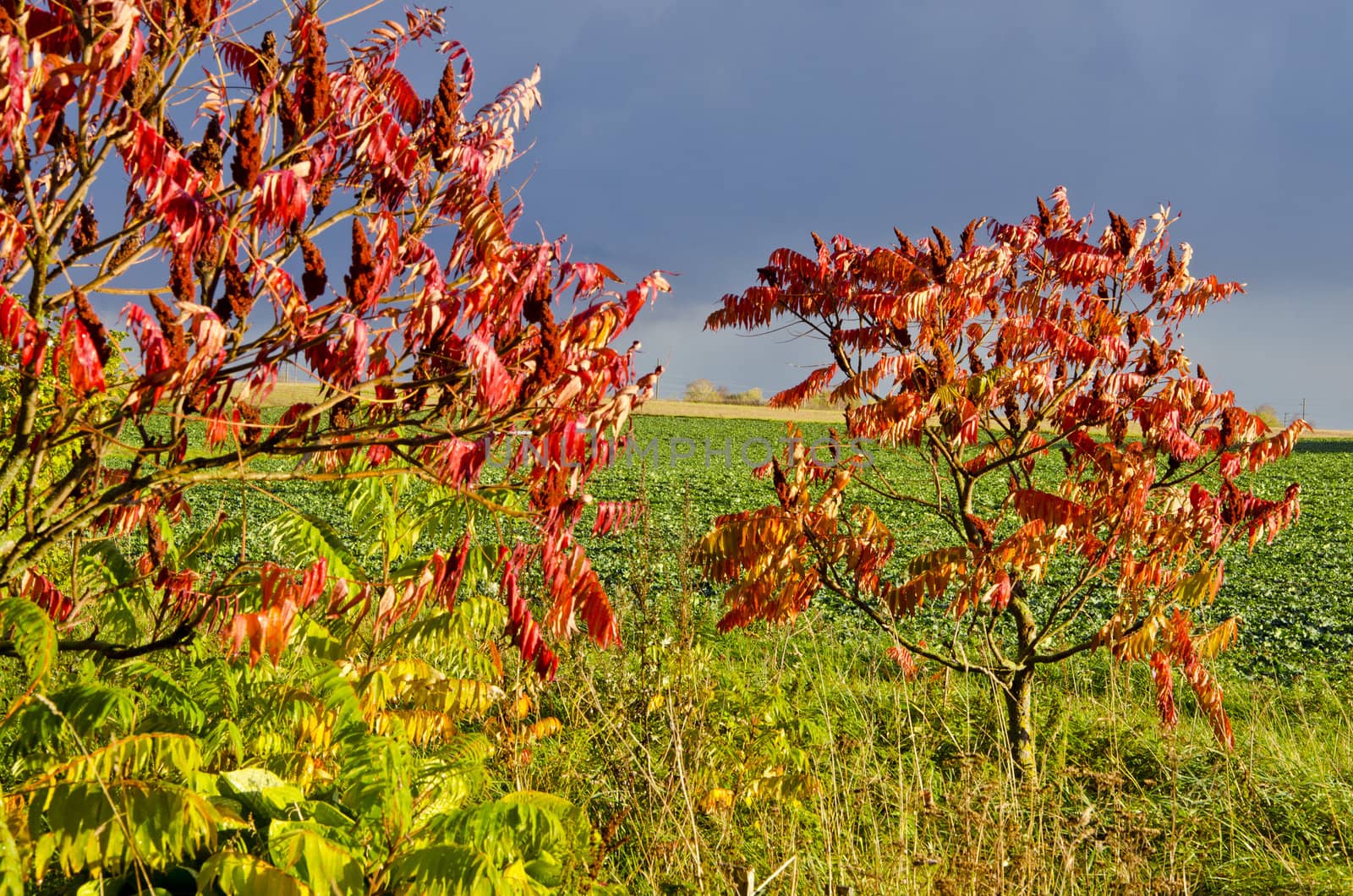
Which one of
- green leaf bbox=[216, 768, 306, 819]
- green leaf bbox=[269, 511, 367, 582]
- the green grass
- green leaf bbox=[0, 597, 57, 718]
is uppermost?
green leaf bbox=[269, 511, 367, 582]

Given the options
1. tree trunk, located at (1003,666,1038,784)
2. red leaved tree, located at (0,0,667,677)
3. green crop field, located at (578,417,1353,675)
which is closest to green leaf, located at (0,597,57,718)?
red leaved tree, located at (0,0,667,677)

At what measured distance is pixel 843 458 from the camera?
212 inches

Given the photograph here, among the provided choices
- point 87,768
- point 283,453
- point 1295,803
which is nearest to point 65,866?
point 87,768

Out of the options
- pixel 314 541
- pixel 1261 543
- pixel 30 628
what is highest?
pixel 314 541

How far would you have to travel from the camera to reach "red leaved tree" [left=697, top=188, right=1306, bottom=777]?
4.80 meters

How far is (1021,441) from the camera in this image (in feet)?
18.5

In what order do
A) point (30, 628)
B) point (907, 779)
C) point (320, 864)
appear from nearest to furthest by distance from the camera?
point (320, 864)
point (30, 628)
point (907, 779)

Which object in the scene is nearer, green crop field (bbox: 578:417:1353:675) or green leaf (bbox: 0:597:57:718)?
green leaf (bbox: 0:597:57:718)

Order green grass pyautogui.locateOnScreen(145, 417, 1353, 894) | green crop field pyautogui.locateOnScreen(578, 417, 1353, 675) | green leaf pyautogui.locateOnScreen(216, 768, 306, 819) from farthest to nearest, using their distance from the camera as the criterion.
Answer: green crop field pyautogui.locateOnScreen(578, 417, 1353, 675) < green grass pyautogui.locateOnScreen(145, 417, 1353, 894) < green leaf pyautogui.locateOnScreen(216, 768, 306, 819)

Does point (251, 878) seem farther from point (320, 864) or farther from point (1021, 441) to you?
point (1021, 441)

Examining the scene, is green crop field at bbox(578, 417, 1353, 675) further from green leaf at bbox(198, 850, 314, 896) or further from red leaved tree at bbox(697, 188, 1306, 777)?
green leaf at bbox(198, 850, 314, 896)

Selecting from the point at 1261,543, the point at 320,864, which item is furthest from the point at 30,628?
the point at 1261,543

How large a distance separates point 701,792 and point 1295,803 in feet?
12.2

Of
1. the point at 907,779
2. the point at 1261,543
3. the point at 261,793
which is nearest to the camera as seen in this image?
the point at 261,793
